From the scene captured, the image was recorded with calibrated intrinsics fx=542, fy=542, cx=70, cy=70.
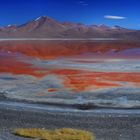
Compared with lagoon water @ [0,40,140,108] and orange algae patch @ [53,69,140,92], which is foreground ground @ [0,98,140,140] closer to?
lagoon water @ [0,40,140,108]

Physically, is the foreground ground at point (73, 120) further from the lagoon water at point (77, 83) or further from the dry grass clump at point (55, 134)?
the lagoon water at point (77, 83)

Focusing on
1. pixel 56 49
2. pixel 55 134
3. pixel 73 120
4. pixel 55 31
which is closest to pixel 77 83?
pixel 73 120

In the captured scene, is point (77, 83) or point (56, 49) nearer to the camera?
point (77, 83)

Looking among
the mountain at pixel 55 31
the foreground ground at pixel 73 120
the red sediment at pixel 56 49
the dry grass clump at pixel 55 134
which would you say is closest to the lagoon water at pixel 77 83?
the foreground ground at pixel 73 120

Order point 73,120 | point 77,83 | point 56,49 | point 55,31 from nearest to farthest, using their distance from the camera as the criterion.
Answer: point 73,120, point 77,83, point 56,49, point 55,31

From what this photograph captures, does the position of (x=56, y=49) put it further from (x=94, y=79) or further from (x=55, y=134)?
(x=55, y=134)

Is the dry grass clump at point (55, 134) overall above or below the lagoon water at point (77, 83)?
below
